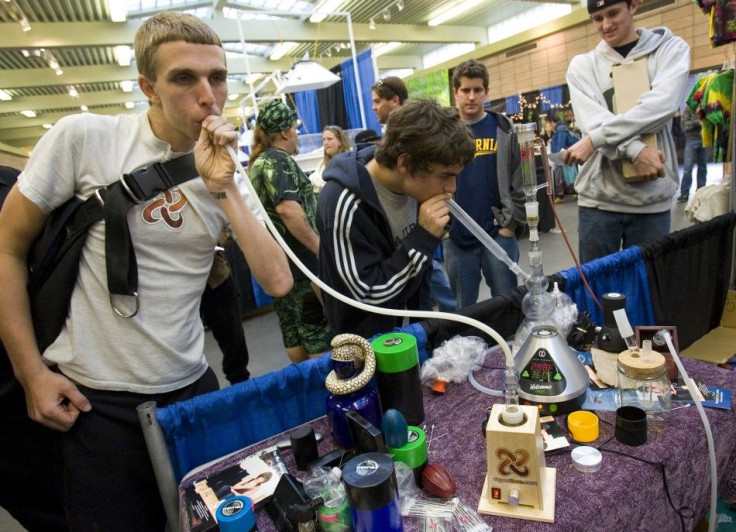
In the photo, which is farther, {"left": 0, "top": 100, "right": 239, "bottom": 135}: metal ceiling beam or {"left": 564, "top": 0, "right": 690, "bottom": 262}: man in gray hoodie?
{"left": 0, "top": 100, "right": 239, "bottom": 135}: metal ceiling beam

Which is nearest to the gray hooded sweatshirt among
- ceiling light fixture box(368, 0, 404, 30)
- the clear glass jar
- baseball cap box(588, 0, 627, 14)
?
baseball cap box(588, 0, 627, 14)

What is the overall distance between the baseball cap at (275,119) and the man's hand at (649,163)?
58.2 inches

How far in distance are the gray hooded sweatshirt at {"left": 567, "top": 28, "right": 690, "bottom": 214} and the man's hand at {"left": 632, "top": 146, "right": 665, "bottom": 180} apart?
22mm

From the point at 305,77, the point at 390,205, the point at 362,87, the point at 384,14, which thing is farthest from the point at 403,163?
the point at 384,14

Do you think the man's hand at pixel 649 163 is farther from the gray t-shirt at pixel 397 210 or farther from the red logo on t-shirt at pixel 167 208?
the red logo on t-shirt at pixel 167 208

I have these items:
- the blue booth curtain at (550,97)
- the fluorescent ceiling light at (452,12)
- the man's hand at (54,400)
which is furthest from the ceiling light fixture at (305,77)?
the blue booth curtain at (550,97)

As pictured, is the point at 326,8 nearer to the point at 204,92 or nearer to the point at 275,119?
the point at 275,119

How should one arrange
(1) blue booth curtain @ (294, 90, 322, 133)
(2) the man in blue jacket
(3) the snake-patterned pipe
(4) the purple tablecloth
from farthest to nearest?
1. (1) blue booth curtain @ (294, 90, 322, 133)
2. (2) the man in blue jacket
3. (3) the snake-patterned pipe
4. (4) the purple tablecloth

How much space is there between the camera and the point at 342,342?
0.84m

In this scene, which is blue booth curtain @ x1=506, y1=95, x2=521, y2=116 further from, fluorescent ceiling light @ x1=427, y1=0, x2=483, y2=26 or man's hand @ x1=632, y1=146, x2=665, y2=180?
man's hand @ x1=632, y1=146, x2=665, y2=180

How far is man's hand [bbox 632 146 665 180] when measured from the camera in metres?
1.51

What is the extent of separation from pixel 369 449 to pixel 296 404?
0.39 m

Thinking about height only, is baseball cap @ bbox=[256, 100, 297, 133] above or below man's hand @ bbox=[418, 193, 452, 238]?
above

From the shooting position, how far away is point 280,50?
951cm
